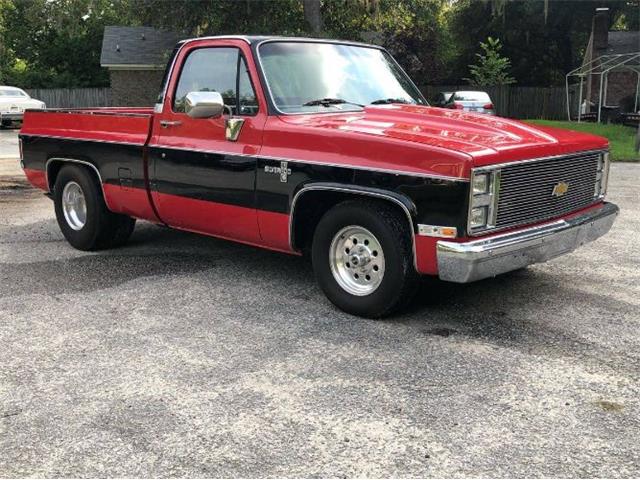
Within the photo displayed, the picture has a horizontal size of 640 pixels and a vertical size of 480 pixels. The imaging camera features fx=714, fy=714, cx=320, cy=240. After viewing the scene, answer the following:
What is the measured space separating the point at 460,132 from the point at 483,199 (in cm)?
66

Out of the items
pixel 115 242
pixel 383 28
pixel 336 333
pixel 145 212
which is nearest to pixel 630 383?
pixel 336 333

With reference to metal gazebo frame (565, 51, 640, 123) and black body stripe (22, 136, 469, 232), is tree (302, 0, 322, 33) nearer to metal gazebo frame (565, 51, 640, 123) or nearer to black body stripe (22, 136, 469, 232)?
metal gazebo frame (565, 51, 640, 123)

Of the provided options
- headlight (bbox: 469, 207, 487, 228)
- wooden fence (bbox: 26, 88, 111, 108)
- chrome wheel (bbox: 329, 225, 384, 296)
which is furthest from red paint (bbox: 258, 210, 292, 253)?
wooden fence (bbox: 26, 88, 111, 108)

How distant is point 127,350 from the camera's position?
14.6 ft

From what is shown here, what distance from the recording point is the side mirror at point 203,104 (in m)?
5.31

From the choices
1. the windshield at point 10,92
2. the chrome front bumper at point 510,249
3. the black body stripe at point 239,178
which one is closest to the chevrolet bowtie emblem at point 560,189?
the chrome front bumper at point 510,249

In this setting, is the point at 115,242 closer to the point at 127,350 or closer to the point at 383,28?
the point at 127,350

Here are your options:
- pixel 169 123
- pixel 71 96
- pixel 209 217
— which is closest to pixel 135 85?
pixel 71 96

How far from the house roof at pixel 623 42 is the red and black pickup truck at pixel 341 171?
30360 millimetres

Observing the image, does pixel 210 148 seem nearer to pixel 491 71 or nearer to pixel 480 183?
pixel 480 183

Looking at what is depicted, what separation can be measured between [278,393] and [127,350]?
1.18 m

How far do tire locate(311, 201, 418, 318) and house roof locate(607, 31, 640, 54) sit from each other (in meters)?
31.9

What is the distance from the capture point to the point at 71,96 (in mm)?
39188

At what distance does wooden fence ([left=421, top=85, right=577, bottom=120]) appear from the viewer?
34.1m
